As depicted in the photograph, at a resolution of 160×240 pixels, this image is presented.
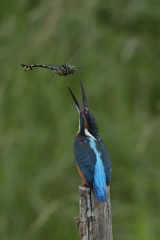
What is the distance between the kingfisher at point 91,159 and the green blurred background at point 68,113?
1369 mm

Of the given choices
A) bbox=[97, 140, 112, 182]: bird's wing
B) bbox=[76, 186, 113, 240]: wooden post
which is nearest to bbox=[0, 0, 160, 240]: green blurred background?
bbox=[97, 140, 112, 182]: bird's wing

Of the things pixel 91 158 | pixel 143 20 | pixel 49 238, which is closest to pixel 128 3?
pixel 143 20

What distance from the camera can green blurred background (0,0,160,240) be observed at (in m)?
5.35

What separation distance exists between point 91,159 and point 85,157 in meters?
0.04

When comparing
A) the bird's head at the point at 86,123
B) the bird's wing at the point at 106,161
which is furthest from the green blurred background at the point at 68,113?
the bird's wing at the point at 106,161

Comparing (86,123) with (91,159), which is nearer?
(91,159)

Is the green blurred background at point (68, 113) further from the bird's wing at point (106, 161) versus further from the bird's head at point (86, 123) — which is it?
the bird's wing at point (106, 161)

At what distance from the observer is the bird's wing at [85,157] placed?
3.35m

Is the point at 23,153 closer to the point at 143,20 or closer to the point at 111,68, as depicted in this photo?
the point at 111,68

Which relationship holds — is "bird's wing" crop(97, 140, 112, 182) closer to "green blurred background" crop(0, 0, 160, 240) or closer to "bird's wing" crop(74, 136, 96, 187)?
"bird's wing" crop(74, 136, 96, 187)

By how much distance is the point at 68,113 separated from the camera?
5.57 m

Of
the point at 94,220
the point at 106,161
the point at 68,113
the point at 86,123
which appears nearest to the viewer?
the point at 94,220

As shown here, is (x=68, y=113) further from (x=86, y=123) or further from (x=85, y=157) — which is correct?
(x=85, y=157)

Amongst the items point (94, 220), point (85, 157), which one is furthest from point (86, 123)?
point (94, 220)
